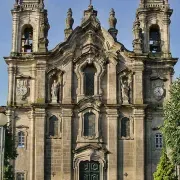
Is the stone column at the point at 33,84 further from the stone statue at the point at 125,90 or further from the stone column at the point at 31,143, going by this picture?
the stone statue at the point at 125,90

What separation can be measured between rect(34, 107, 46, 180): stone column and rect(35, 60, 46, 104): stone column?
0.84 meters

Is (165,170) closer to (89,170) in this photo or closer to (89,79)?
(89,170)

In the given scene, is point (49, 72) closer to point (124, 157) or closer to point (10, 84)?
point (10, 84)

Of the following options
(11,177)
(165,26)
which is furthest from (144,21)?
(11,177)

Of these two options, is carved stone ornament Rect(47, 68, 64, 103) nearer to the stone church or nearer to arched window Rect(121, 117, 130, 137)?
the stone church

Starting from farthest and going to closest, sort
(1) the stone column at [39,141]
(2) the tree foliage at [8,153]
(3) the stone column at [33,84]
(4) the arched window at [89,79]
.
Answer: (4) the arched window at [89,79]
(3) the stone column at [33,84]
(1) the stone column at [39,141]
(2) the tree foliage at [8,153]

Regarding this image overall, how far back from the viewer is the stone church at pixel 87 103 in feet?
124

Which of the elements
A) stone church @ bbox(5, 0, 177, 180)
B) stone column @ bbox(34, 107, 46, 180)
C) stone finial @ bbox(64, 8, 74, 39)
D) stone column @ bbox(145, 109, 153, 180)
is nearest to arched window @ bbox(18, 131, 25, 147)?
stone church @ bbox(5, 0, 177, 180)

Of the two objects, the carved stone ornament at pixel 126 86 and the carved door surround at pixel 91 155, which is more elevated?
the carved stone ornament at pixel 126 86

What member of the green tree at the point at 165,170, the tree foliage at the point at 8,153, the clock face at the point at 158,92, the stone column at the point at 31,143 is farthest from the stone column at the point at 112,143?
the tree foliage at the point at 8,153

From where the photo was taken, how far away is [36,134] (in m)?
38.2

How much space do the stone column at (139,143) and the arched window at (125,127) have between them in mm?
636

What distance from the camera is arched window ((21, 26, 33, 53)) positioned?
41281 millimetres

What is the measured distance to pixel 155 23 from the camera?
4147cm
